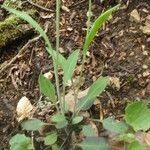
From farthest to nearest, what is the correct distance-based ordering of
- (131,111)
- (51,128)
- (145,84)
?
1. (145,84)
2. (51,128)
3. (131,111)

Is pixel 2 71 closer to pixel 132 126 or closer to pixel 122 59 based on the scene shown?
pixel 122 59

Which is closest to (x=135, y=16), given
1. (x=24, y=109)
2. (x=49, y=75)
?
(x=49, y=75)

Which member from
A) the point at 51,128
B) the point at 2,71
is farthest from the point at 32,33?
the point at 51,128

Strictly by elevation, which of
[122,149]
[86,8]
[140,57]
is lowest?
[122,149]

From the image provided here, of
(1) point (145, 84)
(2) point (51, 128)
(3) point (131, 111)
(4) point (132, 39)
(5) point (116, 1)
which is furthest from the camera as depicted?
(5) point (116, 1)

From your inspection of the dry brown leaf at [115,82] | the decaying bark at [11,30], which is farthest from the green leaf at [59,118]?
the decaying bark at [11,30]

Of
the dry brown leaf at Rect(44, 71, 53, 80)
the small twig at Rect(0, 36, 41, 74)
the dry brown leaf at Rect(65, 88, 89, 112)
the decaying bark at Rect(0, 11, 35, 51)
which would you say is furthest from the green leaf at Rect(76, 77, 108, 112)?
the decaying bark at Rect(0, 11, 35, 51)

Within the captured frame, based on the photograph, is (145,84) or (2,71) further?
(2,71)
